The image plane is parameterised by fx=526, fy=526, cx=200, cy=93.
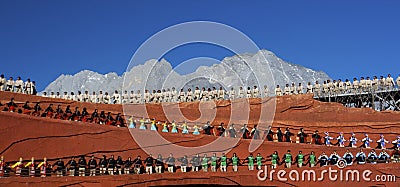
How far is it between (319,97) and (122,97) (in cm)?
1267

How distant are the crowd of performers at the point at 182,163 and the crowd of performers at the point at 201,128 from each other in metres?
1.96

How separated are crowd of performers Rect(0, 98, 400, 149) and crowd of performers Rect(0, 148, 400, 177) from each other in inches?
77.3

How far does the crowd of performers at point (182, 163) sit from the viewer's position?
2186 cm

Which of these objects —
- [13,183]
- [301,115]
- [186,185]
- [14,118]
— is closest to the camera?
[13,183]

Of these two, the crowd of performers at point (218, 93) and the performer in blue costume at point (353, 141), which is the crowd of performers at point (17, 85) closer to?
the crowd of performers at point (218, 93)

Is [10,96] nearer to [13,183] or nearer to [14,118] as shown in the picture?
[14,118]

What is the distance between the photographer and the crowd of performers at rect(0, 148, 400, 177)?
21859 millimetres

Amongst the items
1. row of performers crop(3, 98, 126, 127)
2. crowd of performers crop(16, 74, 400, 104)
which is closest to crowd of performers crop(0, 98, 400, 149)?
row of performers crop(3, 98, 126, 127)

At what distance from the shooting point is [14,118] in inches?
928

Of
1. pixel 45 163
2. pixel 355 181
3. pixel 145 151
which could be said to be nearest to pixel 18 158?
pixel 45 163

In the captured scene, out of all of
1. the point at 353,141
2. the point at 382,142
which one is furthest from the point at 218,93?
the point at 382,142

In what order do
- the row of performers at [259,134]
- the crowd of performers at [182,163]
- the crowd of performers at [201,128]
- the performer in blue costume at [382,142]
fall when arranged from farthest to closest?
the row of performers at [259,134], the performer in blue costume at [382,142], the crowd of performers at [201,128], the crowd of performers at [182,163]

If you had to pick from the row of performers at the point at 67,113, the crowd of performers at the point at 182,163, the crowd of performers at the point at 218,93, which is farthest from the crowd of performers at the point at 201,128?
the crowd of performers at the point at 218,93

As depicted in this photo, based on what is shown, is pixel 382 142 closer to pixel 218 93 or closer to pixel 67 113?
pixel 218 93
